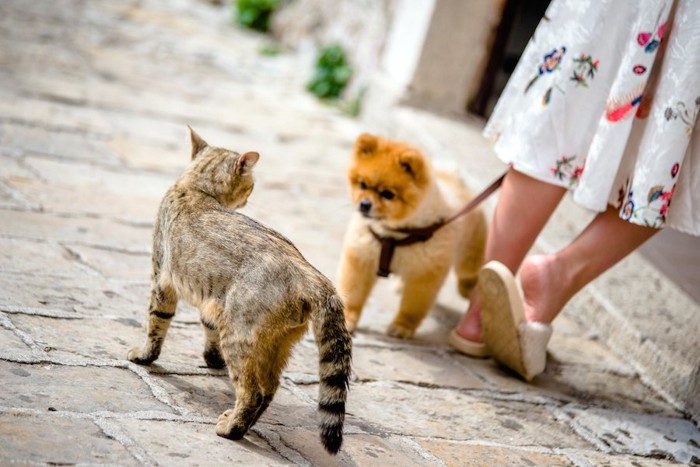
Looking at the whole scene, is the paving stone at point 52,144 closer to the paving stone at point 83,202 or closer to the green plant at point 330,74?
the paving stone at point 83,202

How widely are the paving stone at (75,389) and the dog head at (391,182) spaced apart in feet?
4.73

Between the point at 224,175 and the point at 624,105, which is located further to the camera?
the point at 624,105

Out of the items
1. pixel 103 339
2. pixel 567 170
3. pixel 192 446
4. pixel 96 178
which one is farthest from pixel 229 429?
pixel 96 178

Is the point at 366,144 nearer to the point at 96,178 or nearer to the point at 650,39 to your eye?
the point at 650,39

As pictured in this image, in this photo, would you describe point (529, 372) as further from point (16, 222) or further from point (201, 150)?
point (16, 222)

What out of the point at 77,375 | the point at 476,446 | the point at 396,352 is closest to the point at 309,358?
the point at 396,352

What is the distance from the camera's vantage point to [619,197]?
3.29 m

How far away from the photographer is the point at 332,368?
2.25m

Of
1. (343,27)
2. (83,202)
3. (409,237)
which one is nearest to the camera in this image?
(409,237)

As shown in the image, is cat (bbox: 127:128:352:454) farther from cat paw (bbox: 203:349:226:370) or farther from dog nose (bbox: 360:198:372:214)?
dog nose (bbox: 360:198:372:214)

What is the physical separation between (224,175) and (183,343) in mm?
660

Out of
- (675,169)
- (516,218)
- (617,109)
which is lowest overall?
(516,218)

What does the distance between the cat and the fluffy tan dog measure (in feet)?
3.83

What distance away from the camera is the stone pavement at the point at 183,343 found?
7.91 ft
